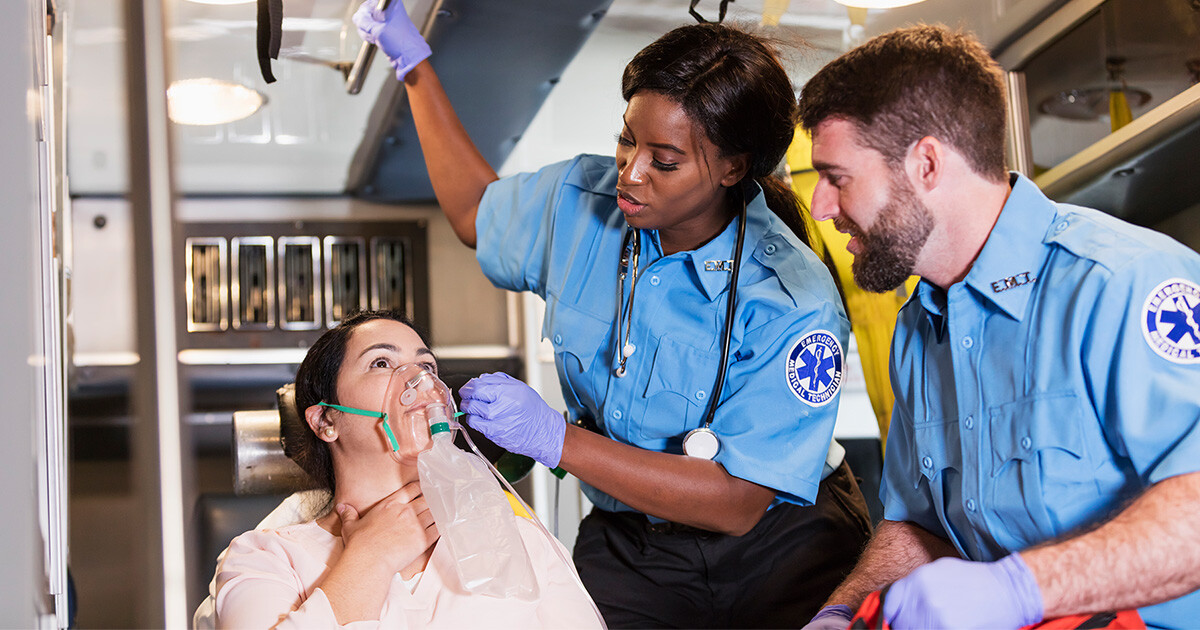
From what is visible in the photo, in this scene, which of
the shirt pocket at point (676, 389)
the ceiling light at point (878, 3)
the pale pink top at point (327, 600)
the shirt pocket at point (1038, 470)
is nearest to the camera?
the shirt pocket at point (1038, 470)

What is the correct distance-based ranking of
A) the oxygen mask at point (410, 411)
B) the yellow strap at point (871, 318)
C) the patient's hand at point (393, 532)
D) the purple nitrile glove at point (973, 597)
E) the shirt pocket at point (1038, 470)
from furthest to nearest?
the yellow strap at point (871, 318) < the oxygen mask at point (410, 411) < the patient's hand at point (393, 532) < the shirt pocket at point (1038, 470) < the purple nitrile glove at point (973, 597)

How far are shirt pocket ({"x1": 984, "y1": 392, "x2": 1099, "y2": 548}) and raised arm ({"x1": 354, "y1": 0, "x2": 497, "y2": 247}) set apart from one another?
1153 millimetres

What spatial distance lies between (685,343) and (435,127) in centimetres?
70

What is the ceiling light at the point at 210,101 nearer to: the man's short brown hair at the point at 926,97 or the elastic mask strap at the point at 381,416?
the elastic mask strap at the point at 381,416

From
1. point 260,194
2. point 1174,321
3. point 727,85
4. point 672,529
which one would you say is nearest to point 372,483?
point 672,529

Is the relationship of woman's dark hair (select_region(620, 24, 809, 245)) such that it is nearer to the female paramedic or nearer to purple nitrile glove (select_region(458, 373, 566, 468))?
the female paramedic

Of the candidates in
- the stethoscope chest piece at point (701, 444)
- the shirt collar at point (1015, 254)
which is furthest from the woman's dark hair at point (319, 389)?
the shirt collar at point (1015, 254)

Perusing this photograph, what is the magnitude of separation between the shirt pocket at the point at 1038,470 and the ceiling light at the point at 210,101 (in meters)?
2.59

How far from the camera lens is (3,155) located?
4.05ft

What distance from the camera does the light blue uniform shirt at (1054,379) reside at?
1.22 m

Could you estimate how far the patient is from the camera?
1446 mm

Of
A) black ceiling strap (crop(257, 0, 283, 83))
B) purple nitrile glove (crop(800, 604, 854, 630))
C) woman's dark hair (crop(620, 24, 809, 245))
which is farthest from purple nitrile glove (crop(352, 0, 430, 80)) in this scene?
purple nitrile glove (crop(800, 604, 854, 630))

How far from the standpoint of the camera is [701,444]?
5.69 feet

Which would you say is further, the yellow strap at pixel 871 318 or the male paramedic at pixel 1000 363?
the yellow strap at pixel 871 318
